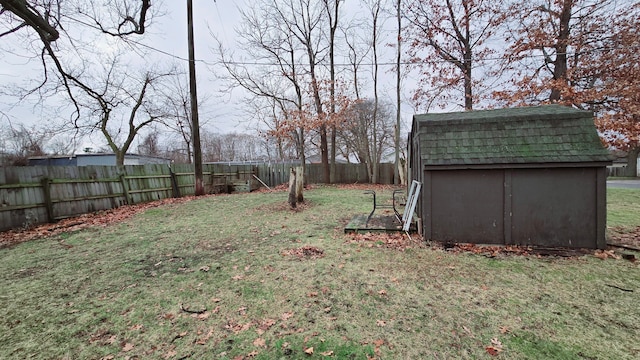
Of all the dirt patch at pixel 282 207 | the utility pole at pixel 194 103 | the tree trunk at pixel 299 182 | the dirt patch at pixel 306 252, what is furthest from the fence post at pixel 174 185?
the dirt patch at pixel 306 252

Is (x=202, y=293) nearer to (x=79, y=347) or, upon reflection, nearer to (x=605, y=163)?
(x=79, y=347)

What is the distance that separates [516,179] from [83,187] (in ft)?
35.6

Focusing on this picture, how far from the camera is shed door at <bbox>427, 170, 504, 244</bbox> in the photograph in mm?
4844

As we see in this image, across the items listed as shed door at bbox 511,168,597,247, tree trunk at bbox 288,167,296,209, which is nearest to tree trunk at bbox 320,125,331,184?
tree trunk at bbox 288,167,296,209

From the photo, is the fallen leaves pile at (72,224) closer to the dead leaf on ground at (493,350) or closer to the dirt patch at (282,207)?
the dirt patch at (282,207)

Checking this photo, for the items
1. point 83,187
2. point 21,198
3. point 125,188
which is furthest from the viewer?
point 125,188

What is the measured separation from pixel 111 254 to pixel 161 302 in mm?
2481

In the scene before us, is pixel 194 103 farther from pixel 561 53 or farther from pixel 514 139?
pixel 561 53

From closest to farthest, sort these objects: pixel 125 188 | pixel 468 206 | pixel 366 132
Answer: pixel 468 206 < pixel 125 188 < pixel 366 132

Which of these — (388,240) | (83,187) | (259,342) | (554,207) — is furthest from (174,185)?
(554,207)

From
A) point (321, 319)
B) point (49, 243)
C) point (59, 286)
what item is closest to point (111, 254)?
point (59, 286)

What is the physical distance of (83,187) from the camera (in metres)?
8.03

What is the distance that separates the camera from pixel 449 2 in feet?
43.1

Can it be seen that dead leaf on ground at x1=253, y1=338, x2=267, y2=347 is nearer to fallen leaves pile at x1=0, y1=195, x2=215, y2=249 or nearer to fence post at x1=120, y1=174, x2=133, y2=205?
fallen leaves pile at x1=0, y1=195, x2=215, y2=249
